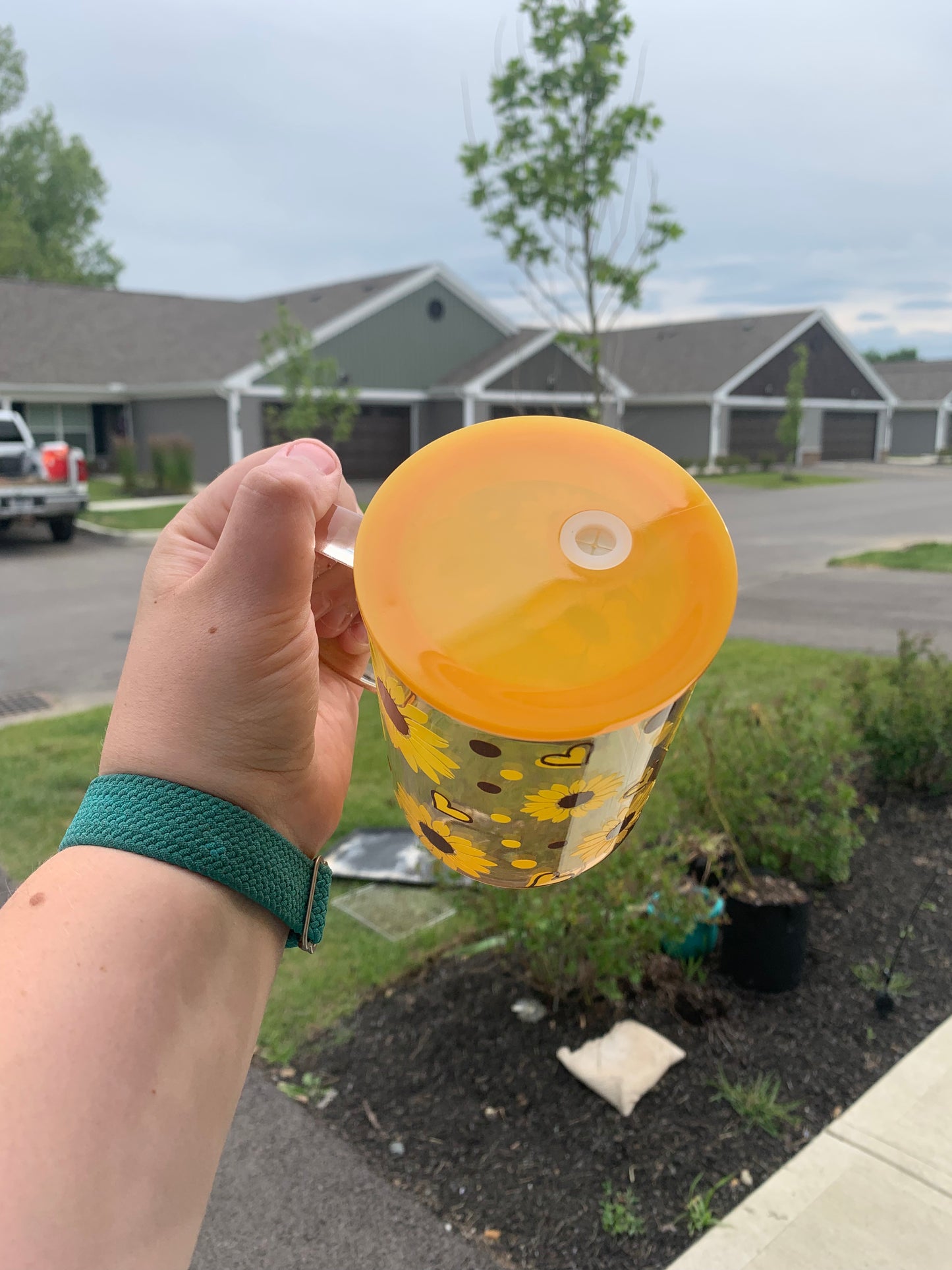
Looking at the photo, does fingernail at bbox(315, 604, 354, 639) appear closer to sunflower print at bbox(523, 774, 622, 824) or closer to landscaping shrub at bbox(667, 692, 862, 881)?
sunflower print at bbox(523, 774, 622, 824)

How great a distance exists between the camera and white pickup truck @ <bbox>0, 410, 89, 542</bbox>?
1407cm

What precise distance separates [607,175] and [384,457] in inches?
760

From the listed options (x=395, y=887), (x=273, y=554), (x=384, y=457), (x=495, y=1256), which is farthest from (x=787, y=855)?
(x=384, y=457)

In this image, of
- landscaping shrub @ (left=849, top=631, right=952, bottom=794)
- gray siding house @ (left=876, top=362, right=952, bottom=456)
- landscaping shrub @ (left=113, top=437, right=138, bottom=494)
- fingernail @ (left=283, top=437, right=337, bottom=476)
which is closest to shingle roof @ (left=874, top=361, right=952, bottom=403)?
gray siding house @ (left=876, top=362, right=952, bottom=456)

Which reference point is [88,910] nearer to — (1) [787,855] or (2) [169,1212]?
(2) [169,1212]

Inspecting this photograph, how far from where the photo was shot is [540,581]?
29.2 inches

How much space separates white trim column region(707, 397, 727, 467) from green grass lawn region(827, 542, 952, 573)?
17.3 metres

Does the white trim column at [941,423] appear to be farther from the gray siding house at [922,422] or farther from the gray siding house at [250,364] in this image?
the gray siding house at [250,364]

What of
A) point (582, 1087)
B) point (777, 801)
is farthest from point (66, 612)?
point (582, 1087)

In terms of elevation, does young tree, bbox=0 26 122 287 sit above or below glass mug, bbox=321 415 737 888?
above

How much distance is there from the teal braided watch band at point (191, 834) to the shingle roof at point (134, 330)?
2260cm

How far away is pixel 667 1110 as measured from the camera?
2.67 metres

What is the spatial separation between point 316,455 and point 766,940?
107 inches

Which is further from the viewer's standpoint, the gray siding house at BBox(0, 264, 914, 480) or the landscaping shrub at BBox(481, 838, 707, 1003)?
the gray siding house at BBox(0, 264, 914, 480)
